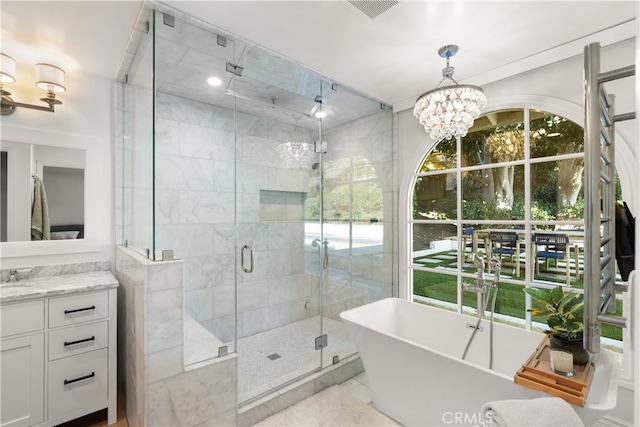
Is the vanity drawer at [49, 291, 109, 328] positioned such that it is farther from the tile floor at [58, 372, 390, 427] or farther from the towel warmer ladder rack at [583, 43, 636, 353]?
the towel warmer ladder rack at [583, 43, 636, 353]

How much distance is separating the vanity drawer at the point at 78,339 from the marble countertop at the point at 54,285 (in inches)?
9.9

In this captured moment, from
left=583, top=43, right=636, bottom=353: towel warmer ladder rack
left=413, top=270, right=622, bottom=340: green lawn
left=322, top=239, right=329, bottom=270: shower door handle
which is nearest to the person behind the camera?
left=583, top=43, right=636, bottom=353: towel warmer ladder rack

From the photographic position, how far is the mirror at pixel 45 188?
2152 millimetres

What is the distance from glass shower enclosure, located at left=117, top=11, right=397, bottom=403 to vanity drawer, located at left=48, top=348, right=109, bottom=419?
627mm

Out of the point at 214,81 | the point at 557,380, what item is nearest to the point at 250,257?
the point at 214,81

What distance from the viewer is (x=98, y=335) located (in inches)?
80.2

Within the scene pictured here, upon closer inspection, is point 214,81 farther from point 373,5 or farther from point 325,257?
point 325,257

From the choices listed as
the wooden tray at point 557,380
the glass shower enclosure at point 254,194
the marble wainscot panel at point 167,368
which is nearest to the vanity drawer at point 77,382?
the marble wainscot panel at point 167,368

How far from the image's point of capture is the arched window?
219cm

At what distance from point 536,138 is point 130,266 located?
3121 millimetres

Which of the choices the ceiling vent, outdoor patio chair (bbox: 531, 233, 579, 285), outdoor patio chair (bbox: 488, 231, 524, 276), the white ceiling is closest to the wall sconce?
the white ceiling

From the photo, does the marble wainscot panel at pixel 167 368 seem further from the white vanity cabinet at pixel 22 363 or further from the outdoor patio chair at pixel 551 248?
the outdoor patio chair at pixel 551 248

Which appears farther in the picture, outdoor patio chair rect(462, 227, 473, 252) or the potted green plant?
outdoor patio chair rect(462, 227, 473, 252)

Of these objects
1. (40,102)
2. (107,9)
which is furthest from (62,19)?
(40,102)
